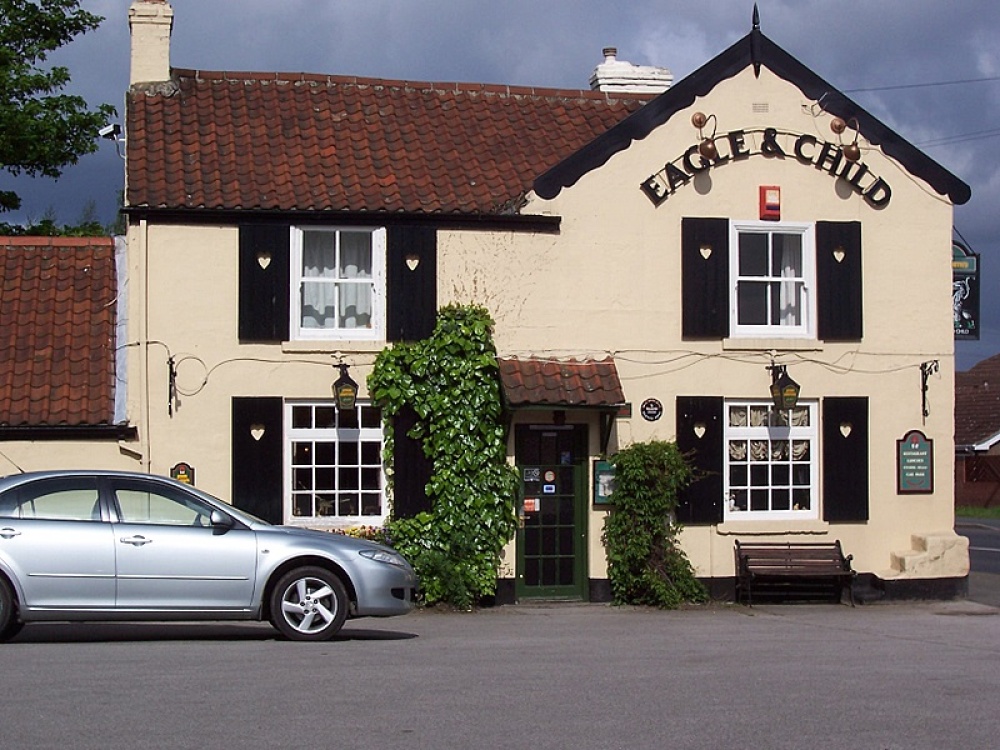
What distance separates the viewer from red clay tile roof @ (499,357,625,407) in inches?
664

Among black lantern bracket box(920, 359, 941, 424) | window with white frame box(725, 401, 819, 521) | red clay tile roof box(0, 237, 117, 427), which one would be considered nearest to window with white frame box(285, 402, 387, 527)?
red clay tile roof box(0, 237, 117, 427)

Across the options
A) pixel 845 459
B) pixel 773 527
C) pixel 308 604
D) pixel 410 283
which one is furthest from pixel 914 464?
pixel 308 604

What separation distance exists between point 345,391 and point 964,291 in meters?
8.53

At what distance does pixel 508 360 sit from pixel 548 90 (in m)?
5.21

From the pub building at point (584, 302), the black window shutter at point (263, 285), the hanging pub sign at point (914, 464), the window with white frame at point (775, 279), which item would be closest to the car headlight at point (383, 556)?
the pub building at point (584, 302)

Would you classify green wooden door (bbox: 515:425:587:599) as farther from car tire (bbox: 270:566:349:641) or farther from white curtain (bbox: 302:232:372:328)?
car tire (bbox: 270:566:349:641)

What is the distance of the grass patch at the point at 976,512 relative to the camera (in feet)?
155

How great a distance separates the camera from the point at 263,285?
17156 mm

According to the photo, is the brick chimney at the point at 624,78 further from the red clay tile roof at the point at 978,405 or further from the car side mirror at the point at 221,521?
the red clay tile roof at the point at 978,405

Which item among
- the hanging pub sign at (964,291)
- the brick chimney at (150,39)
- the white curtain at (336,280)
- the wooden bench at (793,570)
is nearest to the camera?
the white curtain at (336,280)

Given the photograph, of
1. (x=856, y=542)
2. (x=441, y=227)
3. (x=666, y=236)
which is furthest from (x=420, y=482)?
(x=856, y=542)

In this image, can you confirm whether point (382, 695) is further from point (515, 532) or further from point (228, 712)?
point (515, 532)

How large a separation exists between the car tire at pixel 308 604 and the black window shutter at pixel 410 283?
509 cm

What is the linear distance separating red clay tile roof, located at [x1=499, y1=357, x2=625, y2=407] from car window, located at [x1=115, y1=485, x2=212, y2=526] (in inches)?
195
